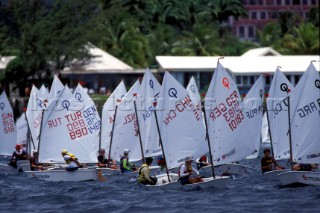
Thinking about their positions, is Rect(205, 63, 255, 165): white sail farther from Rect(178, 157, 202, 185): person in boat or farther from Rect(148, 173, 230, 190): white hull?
Rect(178, 157, 202, 185): person in boat

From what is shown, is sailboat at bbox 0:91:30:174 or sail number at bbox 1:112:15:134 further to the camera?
sail number at bbox 1:112:15:134

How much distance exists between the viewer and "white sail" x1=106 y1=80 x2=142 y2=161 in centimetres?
5088

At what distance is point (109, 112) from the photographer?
2108 inches

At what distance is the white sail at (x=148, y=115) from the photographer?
47812 millimetres

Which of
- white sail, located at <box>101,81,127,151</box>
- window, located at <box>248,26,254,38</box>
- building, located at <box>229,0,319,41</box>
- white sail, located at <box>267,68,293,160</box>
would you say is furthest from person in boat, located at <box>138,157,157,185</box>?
window, located at <box>248,26,254,38</box>

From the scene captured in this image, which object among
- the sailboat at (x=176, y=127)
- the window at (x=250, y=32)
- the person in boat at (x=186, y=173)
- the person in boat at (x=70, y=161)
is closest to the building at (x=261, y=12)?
the window at (x=250, y=32)

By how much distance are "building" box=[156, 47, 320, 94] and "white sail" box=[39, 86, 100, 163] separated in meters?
44.9

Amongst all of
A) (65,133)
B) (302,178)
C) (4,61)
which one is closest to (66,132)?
(65,133)

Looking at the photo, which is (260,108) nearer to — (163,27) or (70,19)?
(70,19)

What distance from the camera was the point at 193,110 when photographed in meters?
42.1

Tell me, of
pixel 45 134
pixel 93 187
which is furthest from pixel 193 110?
pixel 45 134

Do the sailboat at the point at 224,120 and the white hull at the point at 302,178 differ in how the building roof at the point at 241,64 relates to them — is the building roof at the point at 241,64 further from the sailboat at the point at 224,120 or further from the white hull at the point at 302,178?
the white hull at the point at 302,178

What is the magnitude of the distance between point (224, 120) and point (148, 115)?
8389 millimetres

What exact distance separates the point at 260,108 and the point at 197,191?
12605mm
